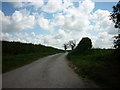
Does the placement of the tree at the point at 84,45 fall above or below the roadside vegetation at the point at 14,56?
above

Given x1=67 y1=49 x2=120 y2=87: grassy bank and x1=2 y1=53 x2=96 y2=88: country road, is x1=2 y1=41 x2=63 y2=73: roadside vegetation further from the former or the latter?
x1=67 y1=49 x2=120 y2=87: grassy bank

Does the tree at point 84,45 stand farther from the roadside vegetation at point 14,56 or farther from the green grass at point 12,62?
the green grass at point 12,62

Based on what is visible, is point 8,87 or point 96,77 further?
point 96,77

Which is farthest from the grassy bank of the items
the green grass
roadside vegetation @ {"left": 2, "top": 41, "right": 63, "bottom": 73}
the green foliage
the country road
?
the green foliage

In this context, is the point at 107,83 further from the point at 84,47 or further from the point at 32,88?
the point at 84,47

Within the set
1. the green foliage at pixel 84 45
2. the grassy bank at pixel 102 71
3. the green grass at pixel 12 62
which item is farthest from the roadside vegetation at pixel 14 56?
the green foliage at pixel 84 45

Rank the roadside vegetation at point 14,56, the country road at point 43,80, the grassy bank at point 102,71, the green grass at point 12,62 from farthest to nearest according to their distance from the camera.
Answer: the roadside vegetation at point 14,56 → the green grass at point 12,62 → the grassy bank at point 102,71 → the country road at point 43,80

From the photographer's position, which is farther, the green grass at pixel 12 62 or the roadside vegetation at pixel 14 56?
the roadside vegetation at pixel 14 56

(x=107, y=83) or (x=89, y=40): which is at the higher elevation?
(x=89, y=40)

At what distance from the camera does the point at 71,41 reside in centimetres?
10438

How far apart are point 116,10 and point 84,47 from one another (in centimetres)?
1319

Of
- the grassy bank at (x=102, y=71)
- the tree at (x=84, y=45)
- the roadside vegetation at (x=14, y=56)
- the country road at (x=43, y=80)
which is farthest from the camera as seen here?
the tree at (x=84, y=45)

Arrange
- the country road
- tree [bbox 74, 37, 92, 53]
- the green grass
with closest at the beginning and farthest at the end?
1. the country road
2. the green grass
3. tree [bbox 74, 37, 92, 53]

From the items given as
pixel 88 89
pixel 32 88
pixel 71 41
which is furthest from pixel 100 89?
pixel 71 41
